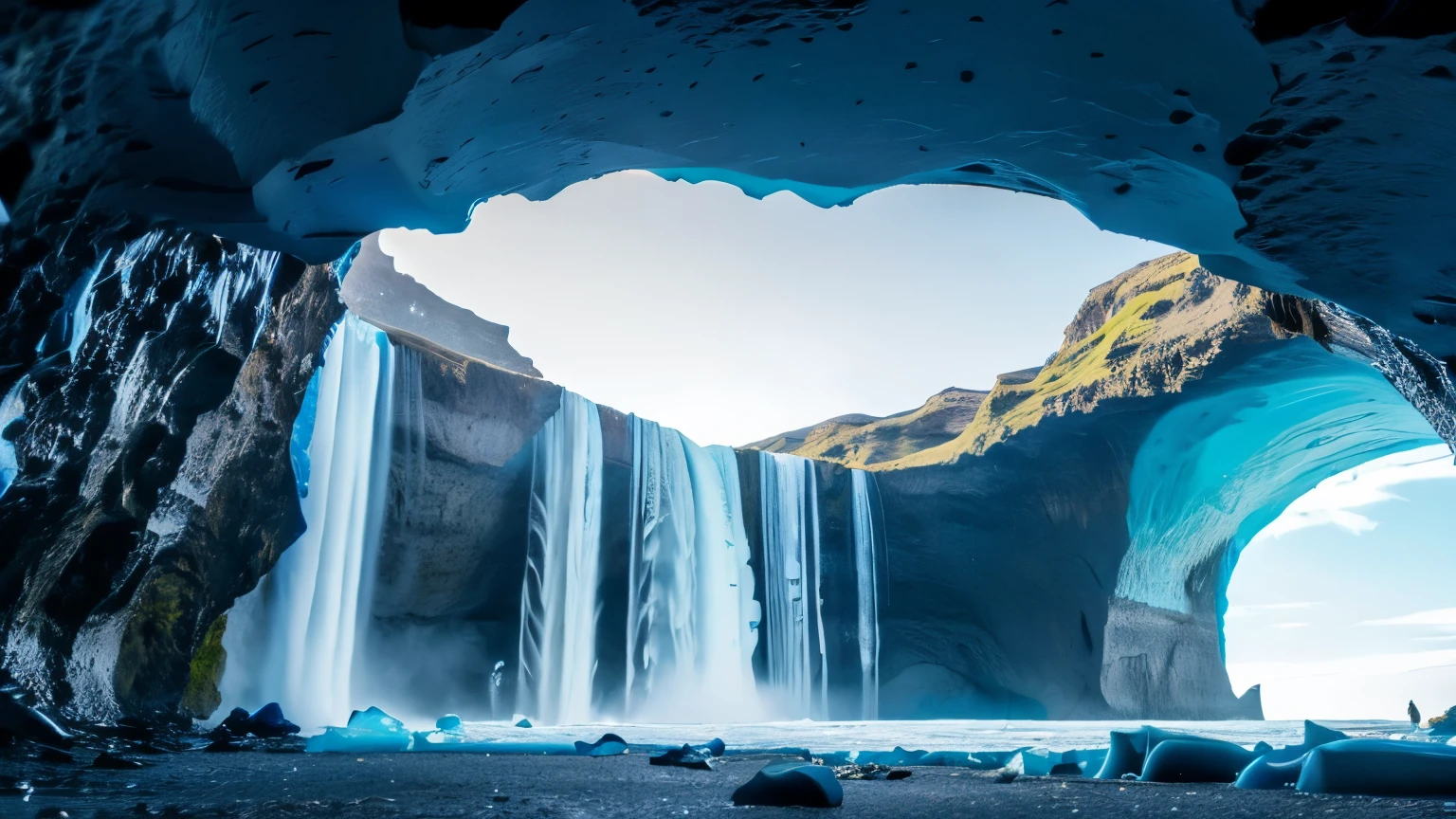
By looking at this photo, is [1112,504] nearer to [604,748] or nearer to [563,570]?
[563,570]

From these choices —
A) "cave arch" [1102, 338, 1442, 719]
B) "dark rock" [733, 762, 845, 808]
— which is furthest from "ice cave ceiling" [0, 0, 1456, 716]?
"cave arch" [1102, 338, 1442, 719]

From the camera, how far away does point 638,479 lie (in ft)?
50.9

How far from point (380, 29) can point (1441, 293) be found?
432 cm

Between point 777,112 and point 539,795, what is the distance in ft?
8.93

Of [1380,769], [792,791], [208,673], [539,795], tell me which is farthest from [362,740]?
[208,673]

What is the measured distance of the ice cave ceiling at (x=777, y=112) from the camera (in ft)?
8.07

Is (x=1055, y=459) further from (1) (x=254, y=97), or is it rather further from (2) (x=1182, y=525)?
(1) (x=254, y=97)

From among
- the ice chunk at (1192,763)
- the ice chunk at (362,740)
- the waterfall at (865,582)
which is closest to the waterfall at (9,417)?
the ice chunk at (362,740)

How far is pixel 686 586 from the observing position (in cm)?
1576

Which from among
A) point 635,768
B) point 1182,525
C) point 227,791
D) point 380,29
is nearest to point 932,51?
point 380,29

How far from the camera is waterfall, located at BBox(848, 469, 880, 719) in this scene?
58.4ft

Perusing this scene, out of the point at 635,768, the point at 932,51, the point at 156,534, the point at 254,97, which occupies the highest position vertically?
→ the point at 932,51

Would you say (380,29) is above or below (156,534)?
above

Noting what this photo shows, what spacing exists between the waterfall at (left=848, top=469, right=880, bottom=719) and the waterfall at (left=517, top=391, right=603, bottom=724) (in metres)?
5.80
